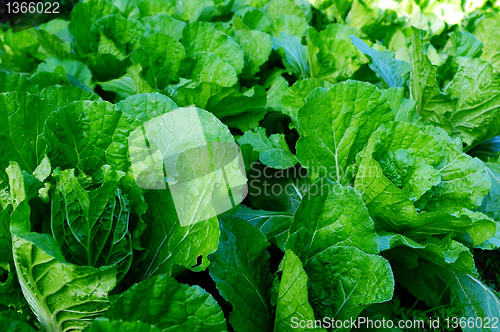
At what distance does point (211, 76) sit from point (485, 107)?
6.26 feet

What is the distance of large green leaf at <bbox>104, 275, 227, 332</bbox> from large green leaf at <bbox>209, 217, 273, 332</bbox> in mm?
190

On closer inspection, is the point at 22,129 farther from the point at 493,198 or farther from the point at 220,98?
the point at 493,198

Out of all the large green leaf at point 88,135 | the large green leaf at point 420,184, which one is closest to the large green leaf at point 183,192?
the large green leaf at point 88,135

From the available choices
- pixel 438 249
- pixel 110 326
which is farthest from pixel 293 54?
pixel 110 326

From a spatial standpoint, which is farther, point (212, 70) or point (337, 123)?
point (212, 70)

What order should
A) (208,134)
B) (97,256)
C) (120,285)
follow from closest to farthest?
(97,256) < (120,285) < (208,134)

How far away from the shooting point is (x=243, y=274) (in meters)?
1.69

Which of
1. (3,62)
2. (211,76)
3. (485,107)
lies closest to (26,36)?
(3,62)

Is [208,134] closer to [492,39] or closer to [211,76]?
[211,76]

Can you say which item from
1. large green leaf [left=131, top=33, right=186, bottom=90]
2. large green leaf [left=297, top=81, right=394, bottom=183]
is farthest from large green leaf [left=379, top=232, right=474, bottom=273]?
large green leaf [left=131, top=33, right=186, bottom=90]

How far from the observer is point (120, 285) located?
1.63 metres

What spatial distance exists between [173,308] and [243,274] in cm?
40

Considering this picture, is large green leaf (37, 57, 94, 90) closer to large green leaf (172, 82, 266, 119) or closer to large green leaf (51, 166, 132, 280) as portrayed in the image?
large green leaf (172, 82, 266, 119)

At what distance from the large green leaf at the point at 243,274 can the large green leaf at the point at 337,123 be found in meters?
0.65
